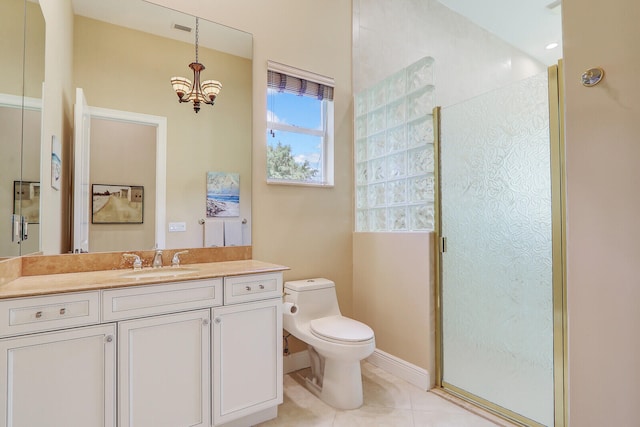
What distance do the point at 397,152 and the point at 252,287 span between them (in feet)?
4.79

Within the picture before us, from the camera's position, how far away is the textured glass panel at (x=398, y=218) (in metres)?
2.46

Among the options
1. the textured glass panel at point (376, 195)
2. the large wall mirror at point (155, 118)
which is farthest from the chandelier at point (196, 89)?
the textured glass panel at point (376, 195)

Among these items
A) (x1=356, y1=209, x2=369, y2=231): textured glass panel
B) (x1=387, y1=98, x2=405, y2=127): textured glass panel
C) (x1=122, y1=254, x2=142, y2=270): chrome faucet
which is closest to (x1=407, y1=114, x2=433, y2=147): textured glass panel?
(x1=387, y1=98, x2=405, y2=127): textured glass panel

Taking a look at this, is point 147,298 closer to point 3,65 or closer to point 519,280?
point 3,65

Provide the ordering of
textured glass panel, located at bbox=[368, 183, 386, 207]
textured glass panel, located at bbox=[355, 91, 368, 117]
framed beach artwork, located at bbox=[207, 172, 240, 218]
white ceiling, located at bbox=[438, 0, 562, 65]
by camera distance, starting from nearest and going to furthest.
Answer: framed beach artwork, located at bbox=[207, 172, 240, 218], textured glass panel, located at bbox=[368, 183, 386, 207], textured glass panel, located at bbox=[355, 91, 368, 117], white ceiling, located at bbox=[438, 0, 562, 65]

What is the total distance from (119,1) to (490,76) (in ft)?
12.4

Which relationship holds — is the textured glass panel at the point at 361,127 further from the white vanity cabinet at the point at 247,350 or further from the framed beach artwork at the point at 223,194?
the white vanity cabinet at the point at 247,350

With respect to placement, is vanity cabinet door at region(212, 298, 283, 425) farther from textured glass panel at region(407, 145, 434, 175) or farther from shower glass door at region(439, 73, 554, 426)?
textured glass panel at region(407, 145, 434, 175)

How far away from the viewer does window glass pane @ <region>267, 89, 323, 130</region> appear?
2511 millimetres

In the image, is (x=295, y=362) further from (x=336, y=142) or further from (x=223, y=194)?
(x=336, y=142)

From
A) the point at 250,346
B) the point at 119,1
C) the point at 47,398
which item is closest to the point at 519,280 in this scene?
the point at 250,346

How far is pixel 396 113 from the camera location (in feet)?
8.16

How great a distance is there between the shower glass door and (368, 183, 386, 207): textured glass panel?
0.50 metres

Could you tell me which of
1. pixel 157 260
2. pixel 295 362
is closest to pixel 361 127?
pixel 157 260
